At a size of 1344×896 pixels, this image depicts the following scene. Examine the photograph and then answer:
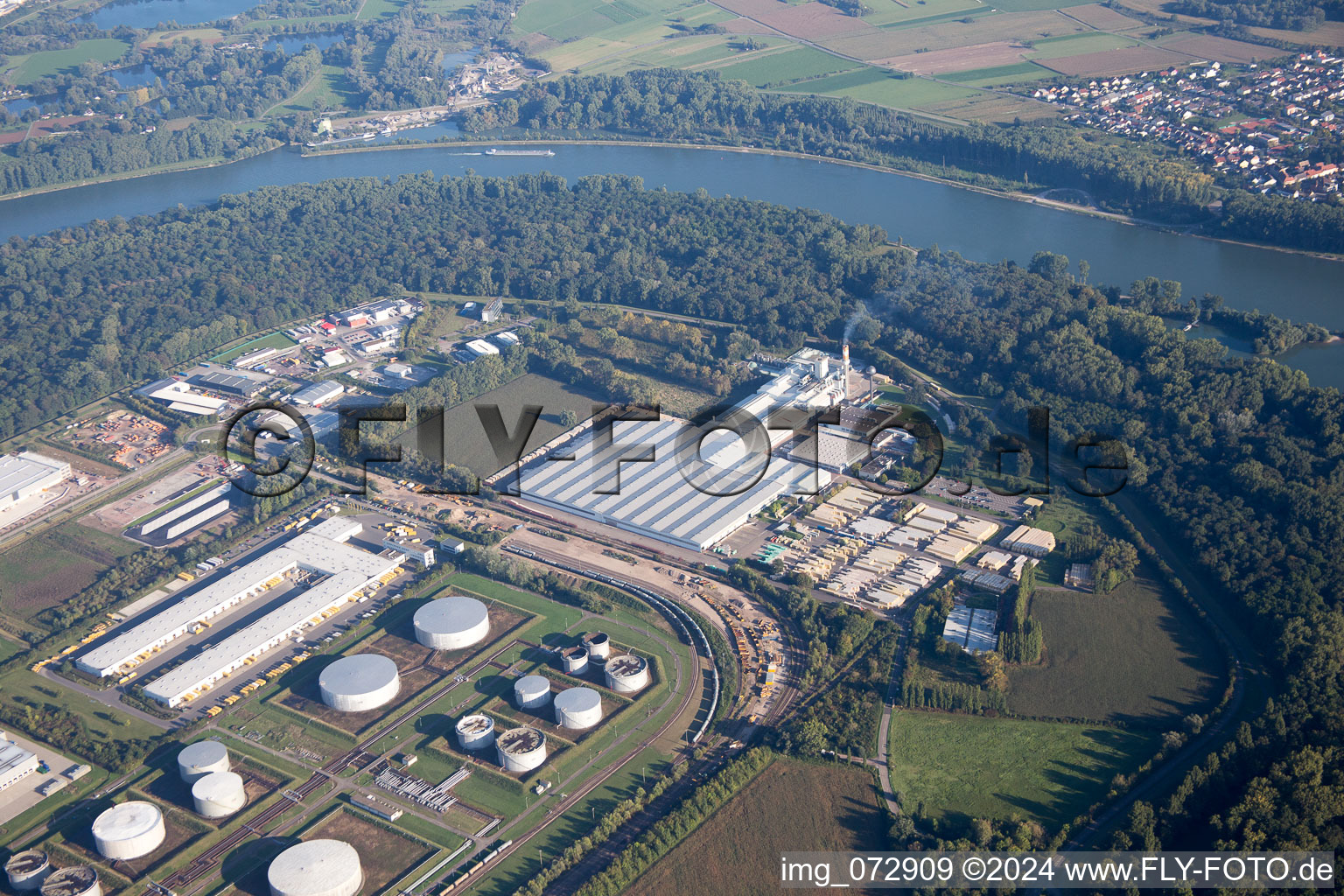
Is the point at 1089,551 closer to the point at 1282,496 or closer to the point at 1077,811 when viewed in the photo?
the point at 1282,496

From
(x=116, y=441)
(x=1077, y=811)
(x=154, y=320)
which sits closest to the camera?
(x=1077, y=811)

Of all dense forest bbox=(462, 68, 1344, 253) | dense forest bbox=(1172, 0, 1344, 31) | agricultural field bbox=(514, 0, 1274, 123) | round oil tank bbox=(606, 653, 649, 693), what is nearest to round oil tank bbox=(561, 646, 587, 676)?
round oil tank bbox=(606, 653, 649, 693)

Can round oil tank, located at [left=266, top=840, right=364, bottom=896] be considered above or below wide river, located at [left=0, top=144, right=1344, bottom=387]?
below

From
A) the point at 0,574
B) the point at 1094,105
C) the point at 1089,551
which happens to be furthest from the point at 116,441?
the point at 1094,105

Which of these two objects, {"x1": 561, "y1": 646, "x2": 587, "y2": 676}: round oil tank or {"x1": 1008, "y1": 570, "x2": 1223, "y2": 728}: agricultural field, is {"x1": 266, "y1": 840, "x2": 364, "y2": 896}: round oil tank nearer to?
{"x1": 561, "y1": 646, "x2": 587, "y2": 676}: round oil tank

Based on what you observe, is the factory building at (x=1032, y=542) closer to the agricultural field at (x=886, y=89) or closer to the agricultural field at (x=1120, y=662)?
the agricultural field at (x=1120, y=662)

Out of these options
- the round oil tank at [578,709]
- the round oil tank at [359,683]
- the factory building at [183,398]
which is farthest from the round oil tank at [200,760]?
the factory building at [183,398]

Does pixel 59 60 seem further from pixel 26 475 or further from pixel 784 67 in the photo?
pixel 26 475
